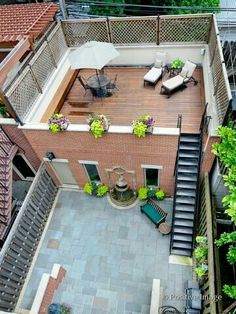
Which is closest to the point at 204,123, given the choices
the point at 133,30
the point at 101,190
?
the point at 101,190

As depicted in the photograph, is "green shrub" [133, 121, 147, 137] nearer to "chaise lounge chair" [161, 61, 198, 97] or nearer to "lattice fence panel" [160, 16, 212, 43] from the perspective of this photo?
"chaise lounge chair" [161, 61, 198, 97]

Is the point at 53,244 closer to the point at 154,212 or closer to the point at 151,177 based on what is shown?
the point at 154,212

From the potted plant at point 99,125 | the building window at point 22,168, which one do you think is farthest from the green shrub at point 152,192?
the building window at point 22,168

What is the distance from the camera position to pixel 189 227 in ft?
35.8

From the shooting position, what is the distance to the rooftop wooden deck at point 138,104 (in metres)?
11.7

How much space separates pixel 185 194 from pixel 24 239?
7.37 meters

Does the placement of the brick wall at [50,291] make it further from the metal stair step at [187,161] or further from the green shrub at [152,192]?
the metal stair step at [187,161]

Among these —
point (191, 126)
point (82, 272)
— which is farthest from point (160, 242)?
point (191, 126)

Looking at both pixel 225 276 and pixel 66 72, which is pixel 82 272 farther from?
pixel 66 72

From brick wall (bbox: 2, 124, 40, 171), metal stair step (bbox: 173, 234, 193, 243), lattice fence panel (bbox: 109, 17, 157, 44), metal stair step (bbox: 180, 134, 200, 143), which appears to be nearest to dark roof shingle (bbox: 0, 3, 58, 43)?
lattice fence panel (bbox: 109, 17, 157, 44)

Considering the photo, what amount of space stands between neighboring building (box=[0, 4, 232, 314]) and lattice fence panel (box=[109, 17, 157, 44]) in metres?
0.05

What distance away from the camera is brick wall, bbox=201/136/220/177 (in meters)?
9.69

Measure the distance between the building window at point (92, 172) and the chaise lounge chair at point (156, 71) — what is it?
524 centimetres

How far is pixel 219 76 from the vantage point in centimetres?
980
